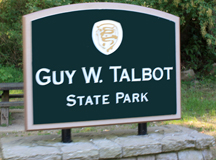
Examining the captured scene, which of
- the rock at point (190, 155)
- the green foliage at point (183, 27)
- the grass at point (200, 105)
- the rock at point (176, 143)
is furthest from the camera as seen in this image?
the green foliage at point (183, 27)

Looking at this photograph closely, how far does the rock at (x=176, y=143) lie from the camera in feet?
13.2

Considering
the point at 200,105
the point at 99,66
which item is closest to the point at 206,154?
the point at 99,66

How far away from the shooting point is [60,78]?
368 cm

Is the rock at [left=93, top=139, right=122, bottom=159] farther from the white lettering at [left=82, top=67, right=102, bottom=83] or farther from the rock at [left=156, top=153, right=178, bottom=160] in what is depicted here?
the white lettering at [left=82, top=67, right=102, bottom=83]

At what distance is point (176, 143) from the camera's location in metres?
4.06

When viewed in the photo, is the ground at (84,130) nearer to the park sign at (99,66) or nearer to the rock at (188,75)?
the park sign at (99,66)

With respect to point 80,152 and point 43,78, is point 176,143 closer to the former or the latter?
point 80,152

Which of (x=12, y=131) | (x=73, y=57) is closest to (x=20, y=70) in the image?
(x=12, y=131)

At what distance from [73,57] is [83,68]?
186 millimetres

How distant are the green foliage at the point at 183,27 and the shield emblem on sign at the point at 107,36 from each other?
16.3 ft

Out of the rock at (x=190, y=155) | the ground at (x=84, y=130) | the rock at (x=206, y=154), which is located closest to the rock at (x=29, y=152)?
the ground at (x=84, y=130)

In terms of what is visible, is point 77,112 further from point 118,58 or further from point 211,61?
point 211,61

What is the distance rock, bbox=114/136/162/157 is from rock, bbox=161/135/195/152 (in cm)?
10

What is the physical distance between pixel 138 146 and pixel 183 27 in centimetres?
839
